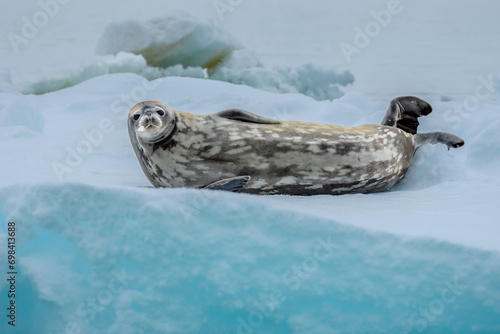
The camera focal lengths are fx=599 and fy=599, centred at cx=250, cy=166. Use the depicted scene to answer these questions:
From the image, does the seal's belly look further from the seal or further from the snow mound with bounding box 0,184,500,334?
the snow mound with bounding box 0,184,500,334

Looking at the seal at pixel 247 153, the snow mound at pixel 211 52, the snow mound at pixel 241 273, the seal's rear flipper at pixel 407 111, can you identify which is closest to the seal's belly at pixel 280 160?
the seal at pixel 247 153

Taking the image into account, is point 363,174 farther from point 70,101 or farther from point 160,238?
point 70,101

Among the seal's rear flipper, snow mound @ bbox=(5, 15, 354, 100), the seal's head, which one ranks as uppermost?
the seal's head

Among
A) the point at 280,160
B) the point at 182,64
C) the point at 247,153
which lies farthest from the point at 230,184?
the point at 182,64

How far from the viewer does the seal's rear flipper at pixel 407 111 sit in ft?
13.6

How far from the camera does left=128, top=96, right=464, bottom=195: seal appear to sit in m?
3.05

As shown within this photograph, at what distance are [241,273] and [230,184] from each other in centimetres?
57

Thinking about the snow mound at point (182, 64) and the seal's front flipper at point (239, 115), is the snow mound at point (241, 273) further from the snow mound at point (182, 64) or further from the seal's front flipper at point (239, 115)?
the snow mound at point (182, 64)

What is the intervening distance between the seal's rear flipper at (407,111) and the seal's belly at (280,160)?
835mm

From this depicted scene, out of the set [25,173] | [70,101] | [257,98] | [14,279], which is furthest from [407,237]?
[70,101]

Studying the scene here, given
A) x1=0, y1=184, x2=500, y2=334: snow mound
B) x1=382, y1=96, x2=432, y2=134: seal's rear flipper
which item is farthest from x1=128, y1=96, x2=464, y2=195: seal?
x1=382, y1=96, x2=432, y2=134: seal's rear flipper

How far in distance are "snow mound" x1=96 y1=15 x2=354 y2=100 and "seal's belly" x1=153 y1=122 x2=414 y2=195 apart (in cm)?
588

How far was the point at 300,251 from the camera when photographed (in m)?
2.53

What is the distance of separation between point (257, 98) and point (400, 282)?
12.0 feet
